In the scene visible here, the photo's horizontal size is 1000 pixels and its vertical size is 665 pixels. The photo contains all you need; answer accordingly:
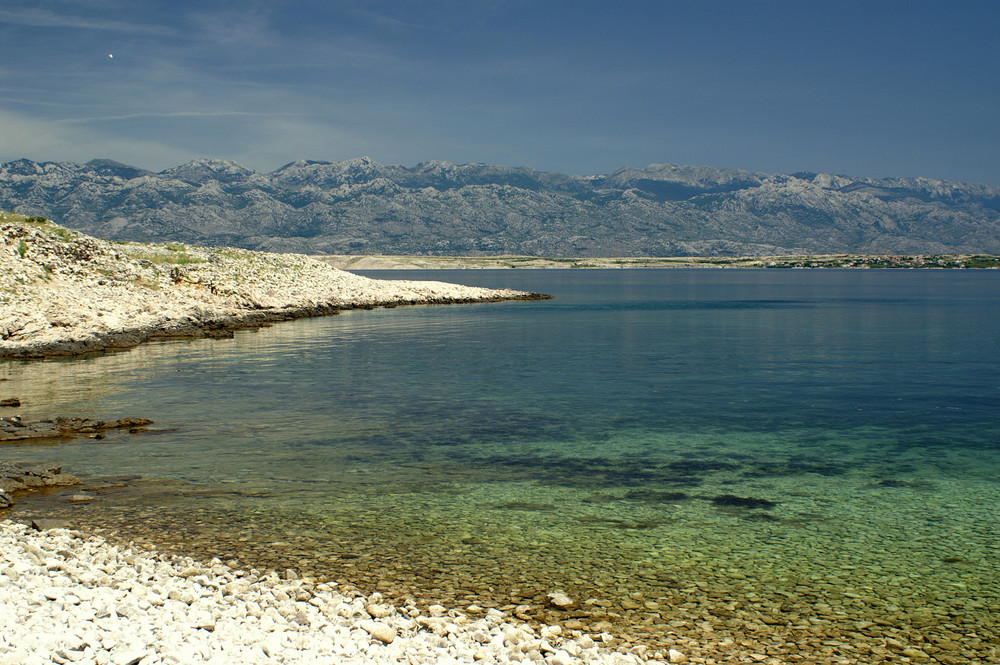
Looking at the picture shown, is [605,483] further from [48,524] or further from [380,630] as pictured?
[48,524]

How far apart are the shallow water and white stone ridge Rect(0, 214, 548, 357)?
325 inches

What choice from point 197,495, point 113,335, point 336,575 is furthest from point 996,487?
point 113,335

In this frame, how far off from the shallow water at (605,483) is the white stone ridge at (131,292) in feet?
27.1

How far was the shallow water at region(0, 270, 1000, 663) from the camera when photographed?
11.5 m

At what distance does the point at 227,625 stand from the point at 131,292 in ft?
184

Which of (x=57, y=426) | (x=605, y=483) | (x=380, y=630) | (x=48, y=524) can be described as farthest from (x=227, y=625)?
(x=57, y=426)

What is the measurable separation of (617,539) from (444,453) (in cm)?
758

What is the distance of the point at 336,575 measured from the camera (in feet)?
40.5

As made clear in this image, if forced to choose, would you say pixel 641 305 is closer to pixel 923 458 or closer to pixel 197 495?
pixel 923 458

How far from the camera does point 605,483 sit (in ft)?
58.0

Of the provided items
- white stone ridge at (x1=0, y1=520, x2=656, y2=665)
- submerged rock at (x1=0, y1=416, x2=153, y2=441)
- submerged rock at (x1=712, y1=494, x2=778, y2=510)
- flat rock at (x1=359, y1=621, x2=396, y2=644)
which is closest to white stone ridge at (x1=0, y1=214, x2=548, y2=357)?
submerged rock at (x1=0, y1=416, x2=153, y2=441)

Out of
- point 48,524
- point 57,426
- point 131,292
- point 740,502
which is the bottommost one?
point 740,502

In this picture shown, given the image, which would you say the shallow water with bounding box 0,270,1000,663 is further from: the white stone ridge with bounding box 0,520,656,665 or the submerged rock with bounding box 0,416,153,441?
the submerged rock with bounding box 0,416,153,441

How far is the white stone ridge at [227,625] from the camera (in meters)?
9.43
